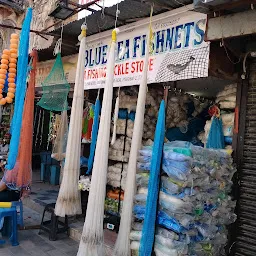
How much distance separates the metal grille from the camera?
4.39 m

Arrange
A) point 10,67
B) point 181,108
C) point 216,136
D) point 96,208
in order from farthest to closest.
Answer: point 10,67 < point 181,108 < point 216,136 < point 96,208

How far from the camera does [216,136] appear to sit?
4875 millimetres

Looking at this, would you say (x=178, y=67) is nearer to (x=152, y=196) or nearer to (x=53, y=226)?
(x=152, y=196)

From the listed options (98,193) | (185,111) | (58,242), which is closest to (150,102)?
(185,111)

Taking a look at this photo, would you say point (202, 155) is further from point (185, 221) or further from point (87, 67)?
point (87, 67)

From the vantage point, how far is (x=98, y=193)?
3.94m

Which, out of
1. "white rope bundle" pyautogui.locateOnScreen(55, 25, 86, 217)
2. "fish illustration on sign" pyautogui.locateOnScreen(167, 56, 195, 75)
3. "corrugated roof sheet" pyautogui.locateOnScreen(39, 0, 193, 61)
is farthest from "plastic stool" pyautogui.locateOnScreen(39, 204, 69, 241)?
"corrugated roof sheet" pyautogui.locateOnScreen(39, 0, 193, 61)

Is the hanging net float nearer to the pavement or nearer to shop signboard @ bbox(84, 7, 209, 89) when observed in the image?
shop signboard @ bbox(84, 7, 209, 89)

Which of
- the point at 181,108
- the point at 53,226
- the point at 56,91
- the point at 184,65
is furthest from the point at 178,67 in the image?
the point at 53,226

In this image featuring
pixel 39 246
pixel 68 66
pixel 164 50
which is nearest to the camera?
pixel 164 50

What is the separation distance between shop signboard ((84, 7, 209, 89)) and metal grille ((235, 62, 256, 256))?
36.3 inches

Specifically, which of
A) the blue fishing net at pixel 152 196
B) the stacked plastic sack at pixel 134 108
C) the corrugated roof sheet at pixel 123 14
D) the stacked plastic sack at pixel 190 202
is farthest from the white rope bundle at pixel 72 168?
the stacked plastic sack at pixel 134 108

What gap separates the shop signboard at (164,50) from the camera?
4457mm

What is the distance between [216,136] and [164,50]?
1686mm
